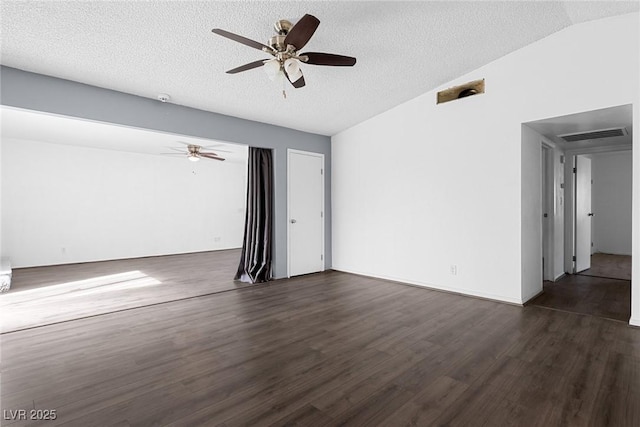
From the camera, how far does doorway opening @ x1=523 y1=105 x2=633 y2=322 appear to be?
3.77 m

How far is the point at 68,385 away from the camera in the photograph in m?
2.15

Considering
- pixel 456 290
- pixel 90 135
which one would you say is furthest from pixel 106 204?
pixel 456 290

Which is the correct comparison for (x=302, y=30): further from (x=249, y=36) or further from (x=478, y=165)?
(x=478, y=165)

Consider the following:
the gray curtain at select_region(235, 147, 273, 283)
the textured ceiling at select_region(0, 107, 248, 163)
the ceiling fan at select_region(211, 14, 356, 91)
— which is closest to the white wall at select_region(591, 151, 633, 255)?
the gray curtain at select_region(235, 147, 273, 283)

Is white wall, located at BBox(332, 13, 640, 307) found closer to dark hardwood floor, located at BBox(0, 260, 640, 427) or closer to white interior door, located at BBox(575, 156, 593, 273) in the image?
dark hardwood floor, located at BBox(0, 260, 640, 427)

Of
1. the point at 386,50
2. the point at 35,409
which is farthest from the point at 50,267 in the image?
the point at 386,50

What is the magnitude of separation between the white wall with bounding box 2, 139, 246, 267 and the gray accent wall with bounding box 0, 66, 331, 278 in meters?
4.34

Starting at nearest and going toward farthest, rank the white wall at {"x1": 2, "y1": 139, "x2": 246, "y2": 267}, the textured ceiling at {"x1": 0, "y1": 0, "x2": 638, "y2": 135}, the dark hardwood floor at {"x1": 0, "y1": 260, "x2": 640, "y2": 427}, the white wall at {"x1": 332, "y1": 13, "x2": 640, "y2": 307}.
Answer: the dark hardwood floor at {"x1": 0, "y1": 260, "x2": 640, "y2": 427} → the textured ceiling at {"x1": 0, "y1": 0, "x2": 638, "y2": 135} → the white wall at {"x1": 332, "y1": 13, "x2": 640, "y2": 307} → the white wall at {"x1": 2, "y1": 139, "x2": 246, "y2": 267}

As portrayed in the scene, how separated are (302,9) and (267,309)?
3.13m

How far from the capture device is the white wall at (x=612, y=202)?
23.8ft

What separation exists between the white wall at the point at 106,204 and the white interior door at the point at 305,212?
4.41m

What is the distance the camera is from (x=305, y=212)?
5.75 m

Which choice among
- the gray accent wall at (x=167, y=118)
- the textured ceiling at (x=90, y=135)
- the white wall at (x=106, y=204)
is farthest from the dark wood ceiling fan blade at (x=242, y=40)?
the white wall at (x=106, y=204)

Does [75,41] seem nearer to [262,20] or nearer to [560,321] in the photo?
[262,20]
